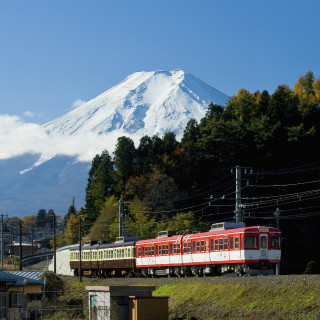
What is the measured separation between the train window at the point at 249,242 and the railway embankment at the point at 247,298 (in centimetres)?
251

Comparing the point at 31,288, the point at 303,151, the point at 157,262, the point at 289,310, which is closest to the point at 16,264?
the point at 303,151

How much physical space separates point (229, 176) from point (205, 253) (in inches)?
1327

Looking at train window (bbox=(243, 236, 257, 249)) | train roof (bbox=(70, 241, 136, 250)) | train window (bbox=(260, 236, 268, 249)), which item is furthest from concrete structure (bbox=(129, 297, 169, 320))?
train roof (bbox=(70, 241, 136, 250))

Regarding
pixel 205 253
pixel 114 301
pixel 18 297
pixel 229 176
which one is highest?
pixel 229 176

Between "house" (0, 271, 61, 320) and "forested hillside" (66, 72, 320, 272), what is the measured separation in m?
26.2

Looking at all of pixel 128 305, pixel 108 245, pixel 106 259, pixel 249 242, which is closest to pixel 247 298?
pixel 128 305

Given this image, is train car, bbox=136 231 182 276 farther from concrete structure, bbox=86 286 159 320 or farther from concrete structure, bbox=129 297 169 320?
concrete structure, bbox=129 297 169 320

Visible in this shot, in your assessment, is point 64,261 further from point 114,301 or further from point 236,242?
point 114,301

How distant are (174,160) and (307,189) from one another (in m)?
13.8

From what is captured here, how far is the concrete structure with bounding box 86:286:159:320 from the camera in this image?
31.5 metres

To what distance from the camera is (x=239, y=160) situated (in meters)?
73.1

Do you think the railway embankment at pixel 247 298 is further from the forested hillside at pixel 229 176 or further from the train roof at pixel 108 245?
the forested hillside at pixel 229 176

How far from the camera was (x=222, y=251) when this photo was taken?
126ft

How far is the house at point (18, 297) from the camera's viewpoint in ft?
110
